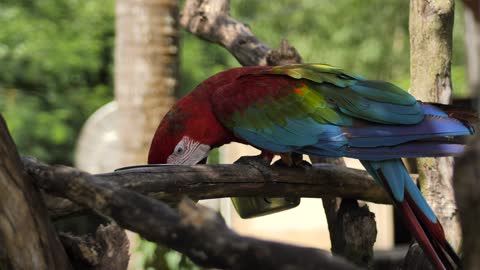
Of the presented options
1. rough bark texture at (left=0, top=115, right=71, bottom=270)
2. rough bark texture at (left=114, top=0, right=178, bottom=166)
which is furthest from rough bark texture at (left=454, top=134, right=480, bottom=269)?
rough bark texture at (left=114, top=0, right=178, bottom=166)

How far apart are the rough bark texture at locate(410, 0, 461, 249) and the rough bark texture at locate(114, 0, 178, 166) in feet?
4.75

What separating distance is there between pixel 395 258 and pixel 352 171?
7.93ft

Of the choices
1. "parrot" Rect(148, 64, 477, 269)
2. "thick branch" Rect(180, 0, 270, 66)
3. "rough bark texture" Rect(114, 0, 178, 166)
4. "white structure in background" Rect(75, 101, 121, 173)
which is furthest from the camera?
"white structure in background" Rect(75, 101, 121, 173)

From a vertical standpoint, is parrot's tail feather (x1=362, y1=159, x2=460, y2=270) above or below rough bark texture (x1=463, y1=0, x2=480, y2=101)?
below

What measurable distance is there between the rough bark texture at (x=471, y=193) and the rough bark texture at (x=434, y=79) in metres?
1.69

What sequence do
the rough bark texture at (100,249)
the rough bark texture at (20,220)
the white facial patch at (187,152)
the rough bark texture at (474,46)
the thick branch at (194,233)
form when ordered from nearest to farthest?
the rough bark texture at (474,46) → the thick branch at (194,233) → the rough bark texture at (20,220) → the rough bark texture at (100,249) → the white facial patch at (187,152)

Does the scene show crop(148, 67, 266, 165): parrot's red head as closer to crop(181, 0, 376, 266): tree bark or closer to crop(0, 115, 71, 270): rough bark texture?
crop(181, 0, 376, 266): tree bark

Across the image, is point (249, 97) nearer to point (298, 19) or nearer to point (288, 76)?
point (288, 76)

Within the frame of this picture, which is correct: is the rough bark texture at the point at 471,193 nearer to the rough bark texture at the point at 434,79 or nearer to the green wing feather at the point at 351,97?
the green wing feather at the point at 351,97

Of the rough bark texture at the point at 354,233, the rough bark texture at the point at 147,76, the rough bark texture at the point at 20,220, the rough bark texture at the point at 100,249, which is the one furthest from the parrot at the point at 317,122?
the rough bark texture at the point at 147,76

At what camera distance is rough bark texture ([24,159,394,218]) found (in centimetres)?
171

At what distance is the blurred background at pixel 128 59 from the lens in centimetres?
363

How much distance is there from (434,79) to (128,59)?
1.71m

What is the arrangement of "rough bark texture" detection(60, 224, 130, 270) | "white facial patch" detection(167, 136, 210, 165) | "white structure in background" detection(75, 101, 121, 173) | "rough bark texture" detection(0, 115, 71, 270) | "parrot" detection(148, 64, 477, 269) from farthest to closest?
1. "white structure in background" detection(75, 101, 121, 173)
2. "white facial patch" detection(167, 136, 210, 165)
3. "parrot" detection(148, 64, 477, 269)
4. "rough bark texture" detection(60, 224, 130, 270)
5. "rough bark texture" detection(0, 115, 71, 270)
